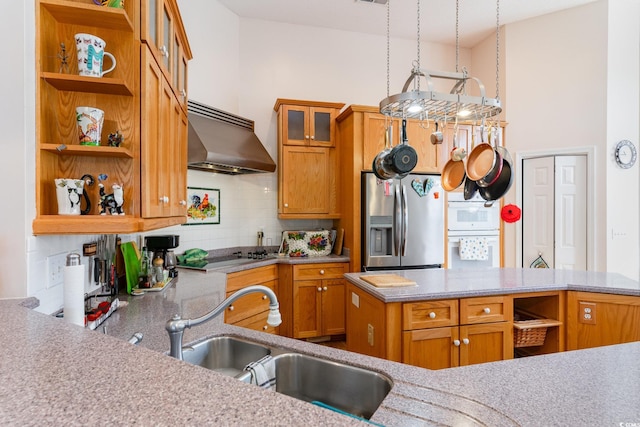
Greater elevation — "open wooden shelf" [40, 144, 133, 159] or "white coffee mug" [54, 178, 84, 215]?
"open wooden shelf" [40, 144, 133, 159]

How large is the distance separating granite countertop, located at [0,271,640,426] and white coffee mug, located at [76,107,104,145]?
0.63 meters

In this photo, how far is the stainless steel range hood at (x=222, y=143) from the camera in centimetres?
278

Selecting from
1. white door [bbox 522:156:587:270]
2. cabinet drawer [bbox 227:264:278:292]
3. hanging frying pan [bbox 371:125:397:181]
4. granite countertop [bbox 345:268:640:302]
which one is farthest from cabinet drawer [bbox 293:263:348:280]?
white door [bbox 522:156:587:270]

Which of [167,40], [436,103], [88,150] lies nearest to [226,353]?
[88,150]

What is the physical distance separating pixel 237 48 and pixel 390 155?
256 centimetres

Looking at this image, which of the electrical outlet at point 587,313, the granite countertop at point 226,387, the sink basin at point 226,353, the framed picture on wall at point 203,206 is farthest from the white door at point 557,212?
the sink basin at point 226,353

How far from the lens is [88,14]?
4.21 ft

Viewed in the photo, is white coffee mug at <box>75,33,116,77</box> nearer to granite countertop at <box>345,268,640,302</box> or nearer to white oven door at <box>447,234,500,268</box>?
granite countertop at <box>345,268,640,302</box>

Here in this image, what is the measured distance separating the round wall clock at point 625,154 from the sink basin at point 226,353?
423 cm

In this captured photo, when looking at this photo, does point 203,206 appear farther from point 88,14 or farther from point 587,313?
point 587,313

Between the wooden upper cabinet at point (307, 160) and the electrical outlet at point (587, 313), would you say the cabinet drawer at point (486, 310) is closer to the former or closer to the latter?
the electrical outlet at point (587, 313)

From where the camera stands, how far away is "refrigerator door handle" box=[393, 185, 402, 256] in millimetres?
3396

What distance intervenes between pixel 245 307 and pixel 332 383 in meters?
1.90

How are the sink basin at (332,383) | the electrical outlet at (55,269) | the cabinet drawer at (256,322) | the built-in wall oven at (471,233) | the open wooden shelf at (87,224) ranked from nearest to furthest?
1. the sink basin at (332,383)
2. the open wooden shelf at (87,224)
3. the electrical outlet at (55,269)
4. the cabinet drawer at (256,322)
5. the built-in wall oven at (471,233)
